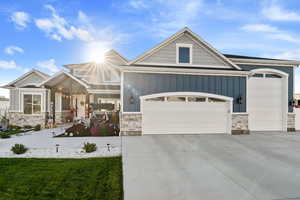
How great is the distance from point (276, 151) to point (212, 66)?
546 cm

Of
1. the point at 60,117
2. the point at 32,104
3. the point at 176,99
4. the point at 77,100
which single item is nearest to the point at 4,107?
the point at 32,104

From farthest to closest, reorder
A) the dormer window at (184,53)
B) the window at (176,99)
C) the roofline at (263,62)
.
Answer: the roofline at (263,62) → the dormer window at (184,53) → the window at (176,99)

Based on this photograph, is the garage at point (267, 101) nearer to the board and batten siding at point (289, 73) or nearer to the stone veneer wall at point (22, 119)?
the board and batten siding at point (289, 73)

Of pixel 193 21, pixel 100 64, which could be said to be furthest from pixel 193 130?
pixel 100 64

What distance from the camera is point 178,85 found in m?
8.30

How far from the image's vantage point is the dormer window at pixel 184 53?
8797 millimetres

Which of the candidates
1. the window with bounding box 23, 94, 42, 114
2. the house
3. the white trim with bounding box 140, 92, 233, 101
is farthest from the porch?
the white trim with bounding box 140, 92, 233, 101

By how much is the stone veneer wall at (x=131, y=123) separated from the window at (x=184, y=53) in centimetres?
427

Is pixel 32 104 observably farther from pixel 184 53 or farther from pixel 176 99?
pixel 184 53

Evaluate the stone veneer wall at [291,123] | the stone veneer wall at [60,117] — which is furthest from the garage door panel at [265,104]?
the stone veneer wall at [60,117]

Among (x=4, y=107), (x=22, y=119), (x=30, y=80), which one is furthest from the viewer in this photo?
(x=4, y=107)

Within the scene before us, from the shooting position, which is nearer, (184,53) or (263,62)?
(184,53)

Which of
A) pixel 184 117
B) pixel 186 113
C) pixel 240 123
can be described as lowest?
pixel 240 123

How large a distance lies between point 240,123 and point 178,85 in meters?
4.50
